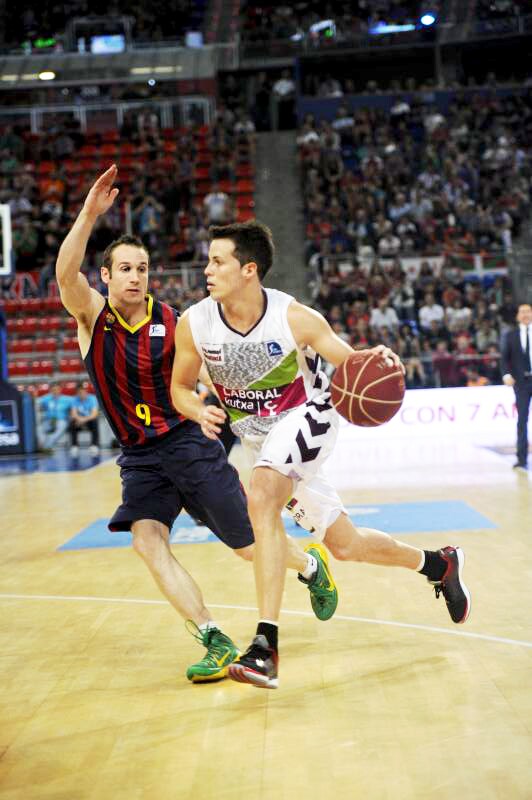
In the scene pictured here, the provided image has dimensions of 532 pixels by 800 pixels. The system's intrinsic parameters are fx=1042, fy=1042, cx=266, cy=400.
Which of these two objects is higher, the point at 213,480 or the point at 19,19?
the point at 19,19

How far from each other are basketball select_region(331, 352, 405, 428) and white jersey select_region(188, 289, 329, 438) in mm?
257

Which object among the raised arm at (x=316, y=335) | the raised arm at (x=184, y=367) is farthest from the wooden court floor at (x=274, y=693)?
the raised arm at (x=316, y=335)

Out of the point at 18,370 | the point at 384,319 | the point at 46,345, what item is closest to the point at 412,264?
the point at 384,319

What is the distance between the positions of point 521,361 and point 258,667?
355 inches

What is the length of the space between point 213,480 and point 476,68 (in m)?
25.1

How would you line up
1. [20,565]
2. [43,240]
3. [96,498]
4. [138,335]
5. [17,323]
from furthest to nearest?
[43,240]
[17,323]
[96,498]
[20,565]
[138,335]

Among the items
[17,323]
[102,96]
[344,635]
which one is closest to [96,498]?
[344,635]

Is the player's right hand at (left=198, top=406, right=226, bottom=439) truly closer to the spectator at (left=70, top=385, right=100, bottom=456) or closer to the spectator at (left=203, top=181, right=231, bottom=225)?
the spectator at (left=70, top=385, right=100, bottom=456)

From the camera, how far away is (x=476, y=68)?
27.4 m

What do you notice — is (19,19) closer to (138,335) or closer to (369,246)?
(369,246)

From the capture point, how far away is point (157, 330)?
4.90 m

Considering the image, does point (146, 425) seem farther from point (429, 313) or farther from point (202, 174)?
point (202, 174)

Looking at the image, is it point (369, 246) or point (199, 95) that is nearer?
point (369, 246)

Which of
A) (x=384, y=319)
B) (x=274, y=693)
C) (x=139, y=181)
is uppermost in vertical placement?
(x=139, y=181)
